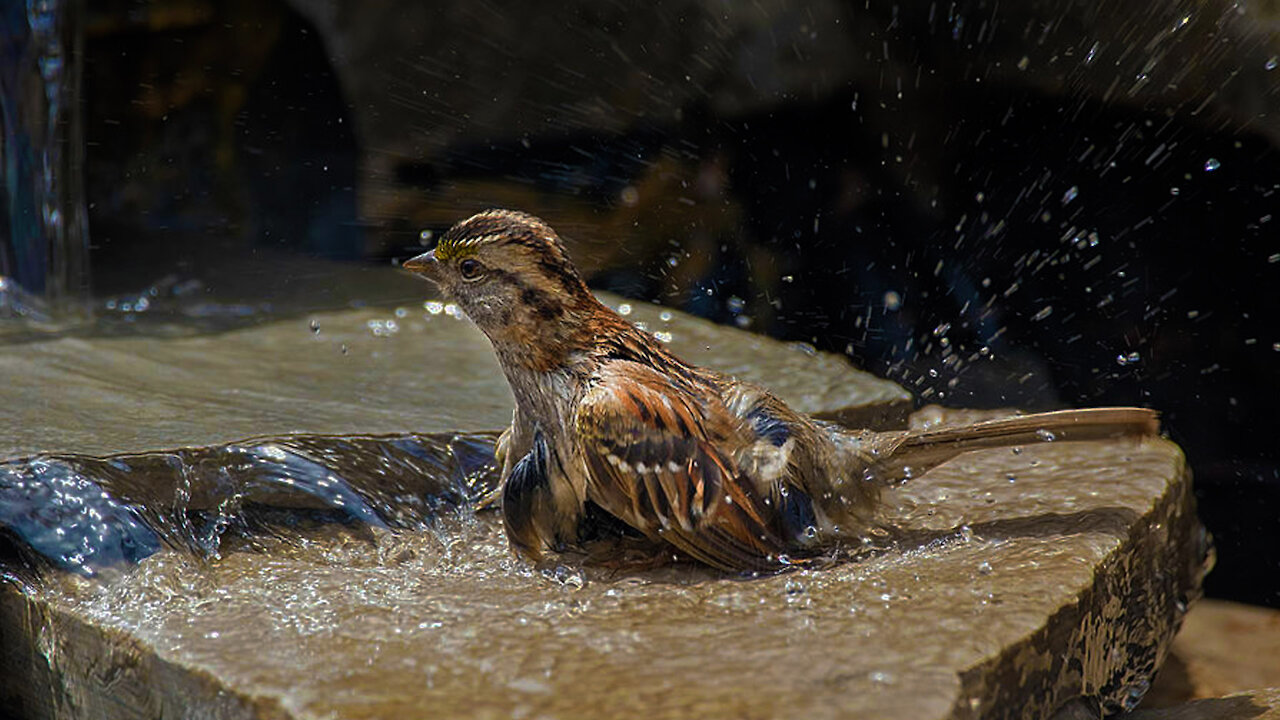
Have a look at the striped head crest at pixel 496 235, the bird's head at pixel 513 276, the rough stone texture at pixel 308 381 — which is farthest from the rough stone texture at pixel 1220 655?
the striped head crest at pixel 496 235

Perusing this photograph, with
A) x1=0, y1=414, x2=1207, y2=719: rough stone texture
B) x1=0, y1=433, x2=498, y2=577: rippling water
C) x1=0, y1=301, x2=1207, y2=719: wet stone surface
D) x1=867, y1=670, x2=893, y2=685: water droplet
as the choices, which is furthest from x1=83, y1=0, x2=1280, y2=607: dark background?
x1=867, y1=670, x2=893, y2=685: water droplet

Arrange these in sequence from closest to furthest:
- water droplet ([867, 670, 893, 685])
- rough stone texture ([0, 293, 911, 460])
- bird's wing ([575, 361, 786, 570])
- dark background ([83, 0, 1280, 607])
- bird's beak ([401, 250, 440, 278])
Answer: water droplet ([867, 670, 893, 685]) < bird's wing ([575, 361, 786, 570]) < bird's beak ([401, 250, 440, 278]) < rough stone texture ([0, 293, 911, 460]) < dark background ([83, 0, 1280, 607])

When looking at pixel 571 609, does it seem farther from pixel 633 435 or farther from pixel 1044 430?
pixel 1044 430

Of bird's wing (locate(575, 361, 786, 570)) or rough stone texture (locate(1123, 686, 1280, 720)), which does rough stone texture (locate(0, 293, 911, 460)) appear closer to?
bird's wing (locate(575, 361, 786, 570))

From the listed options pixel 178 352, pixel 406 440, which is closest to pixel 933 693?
pixel 406 440

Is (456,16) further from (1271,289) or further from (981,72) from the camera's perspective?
(1271,289)

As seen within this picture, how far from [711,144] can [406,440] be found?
3.16m

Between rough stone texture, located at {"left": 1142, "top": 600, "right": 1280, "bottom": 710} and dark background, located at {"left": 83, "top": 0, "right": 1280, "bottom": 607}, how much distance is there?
0.25m

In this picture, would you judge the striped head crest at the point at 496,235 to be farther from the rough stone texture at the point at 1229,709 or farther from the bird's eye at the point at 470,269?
the rough stone texture at the point at 1229,709

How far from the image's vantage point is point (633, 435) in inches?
139

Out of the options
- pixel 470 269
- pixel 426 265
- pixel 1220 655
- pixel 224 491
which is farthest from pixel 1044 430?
pixel 1220 655

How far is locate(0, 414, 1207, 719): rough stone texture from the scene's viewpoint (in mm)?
2627

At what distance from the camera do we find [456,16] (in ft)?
24.1

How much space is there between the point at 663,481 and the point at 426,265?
0.92 metres
